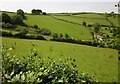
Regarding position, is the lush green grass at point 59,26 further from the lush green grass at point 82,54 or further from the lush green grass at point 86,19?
the lush green grass at point 82,54

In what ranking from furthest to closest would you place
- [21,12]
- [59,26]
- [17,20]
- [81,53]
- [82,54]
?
1. [21,12]
2. [59,26]
3. [17,20]
4. [81,53]
5. [82,54]

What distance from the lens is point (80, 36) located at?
5862 cm

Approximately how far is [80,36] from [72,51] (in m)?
18.6

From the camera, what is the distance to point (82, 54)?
3931 cm

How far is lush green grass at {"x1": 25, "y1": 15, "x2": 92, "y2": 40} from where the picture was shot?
197 feet

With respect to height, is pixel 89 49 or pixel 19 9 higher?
pixel 19 9

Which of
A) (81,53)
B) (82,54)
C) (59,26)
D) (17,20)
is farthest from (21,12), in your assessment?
(82,54)

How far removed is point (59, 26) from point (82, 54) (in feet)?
88.1

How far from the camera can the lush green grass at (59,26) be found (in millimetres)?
60106

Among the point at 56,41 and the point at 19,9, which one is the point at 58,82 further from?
the point at 19,9

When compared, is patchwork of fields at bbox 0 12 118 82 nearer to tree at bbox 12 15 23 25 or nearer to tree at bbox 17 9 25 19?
tree at bbox 12 15 23 25

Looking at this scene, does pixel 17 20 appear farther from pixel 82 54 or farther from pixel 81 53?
pixel 82 54

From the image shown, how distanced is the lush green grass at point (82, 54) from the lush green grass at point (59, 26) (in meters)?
15.9

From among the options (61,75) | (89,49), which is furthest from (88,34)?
A: (61,75)
